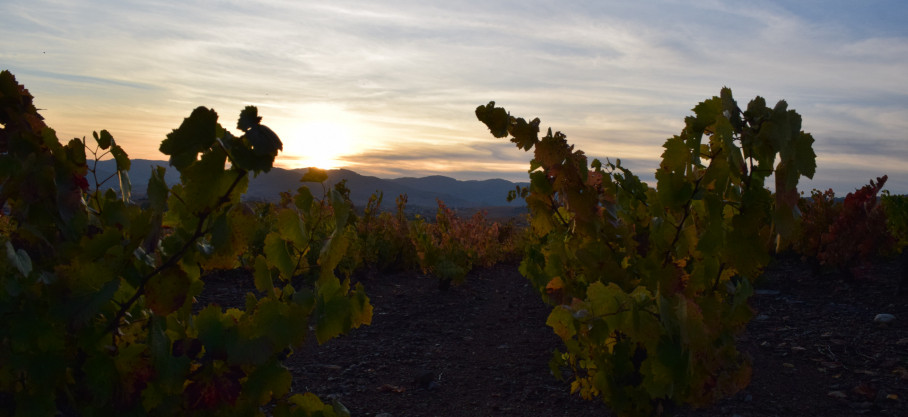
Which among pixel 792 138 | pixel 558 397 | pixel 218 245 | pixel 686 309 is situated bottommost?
pixel 558 397

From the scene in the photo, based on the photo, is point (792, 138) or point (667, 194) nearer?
point (792, 138)

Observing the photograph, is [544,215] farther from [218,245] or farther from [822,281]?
[822,281]

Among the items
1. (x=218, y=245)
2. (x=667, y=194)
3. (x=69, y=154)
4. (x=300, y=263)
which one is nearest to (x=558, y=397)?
Answer: (x=667, y=194)

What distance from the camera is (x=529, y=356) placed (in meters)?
4.34

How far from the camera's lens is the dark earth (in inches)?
134

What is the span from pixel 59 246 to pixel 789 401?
368cm

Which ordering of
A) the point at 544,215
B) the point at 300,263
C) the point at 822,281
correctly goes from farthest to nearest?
1. the point at 822,281
2. the point at 544,215
3. the point at 300,263

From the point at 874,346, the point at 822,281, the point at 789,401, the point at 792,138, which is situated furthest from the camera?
the point at 822,281

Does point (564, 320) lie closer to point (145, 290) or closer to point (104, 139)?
point (145, 290)

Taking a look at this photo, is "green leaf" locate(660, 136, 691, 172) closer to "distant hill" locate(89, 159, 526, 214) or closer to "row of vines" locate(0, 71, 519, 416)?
"row of vines" locate(0, 71, 519, 416)

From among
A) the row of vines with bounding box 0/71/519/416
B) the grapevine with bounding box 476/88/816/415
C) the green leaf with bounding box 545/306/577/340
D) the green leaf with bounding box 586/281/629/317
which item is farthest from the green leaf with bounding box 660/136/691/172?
the row of vines with bounding box 0/71/519/416

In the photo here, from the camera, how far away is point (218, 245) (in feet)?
4.95

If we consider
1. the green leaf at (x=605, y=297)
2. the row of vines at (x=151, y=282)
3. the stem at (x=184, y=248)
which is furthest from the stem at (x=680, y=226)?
the stem at (x=184, y=248)

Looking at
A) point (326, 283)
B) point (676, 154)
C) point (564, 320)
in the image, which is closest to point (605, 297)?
point (564, 320)
